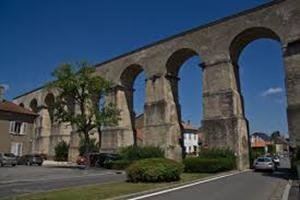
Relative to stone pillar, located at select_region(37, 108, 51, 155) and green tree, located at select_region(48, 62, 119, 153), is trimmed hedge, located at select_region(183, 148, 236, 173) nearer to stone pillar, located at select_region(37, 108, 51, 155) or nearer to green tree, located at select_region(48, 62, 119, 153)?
green tree, located at select_region(48, 62, 119, 153)

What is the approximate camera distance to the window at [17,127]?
44.3 meters

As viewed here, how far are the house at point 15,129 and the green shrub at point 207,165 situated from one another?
85.0 ft

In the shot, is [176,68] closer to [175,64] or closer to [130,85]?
[175,64]

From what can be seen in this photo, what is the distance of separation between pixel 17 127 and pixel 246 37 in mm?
30625

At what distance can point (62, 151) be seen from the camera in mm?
49812

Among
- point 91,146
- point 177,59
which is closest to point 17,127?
point 91,146

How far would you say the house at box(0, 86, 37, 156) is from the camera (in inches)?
1702

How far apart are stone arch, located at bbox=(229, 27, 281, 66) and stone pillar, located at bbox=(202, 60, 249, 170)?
1.22 m

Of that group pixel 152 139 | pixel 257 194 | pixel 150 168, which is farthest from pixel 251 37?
pixel 257 194

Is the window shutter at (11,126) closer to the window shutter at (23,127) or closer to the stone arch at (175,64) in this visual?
the window shutter at (23,127)

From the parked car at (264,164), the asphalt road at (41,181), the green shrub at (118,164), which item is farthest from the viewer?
the green shrub at (118,164)

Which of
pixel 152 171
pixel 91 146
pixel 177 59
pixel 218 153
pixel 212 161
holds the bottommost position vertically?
pixel 152 171

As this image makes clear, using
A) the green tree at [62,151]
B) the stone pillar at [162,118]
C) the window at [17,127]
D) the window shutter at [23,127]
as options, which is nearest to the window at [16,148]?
the window at [17,127]

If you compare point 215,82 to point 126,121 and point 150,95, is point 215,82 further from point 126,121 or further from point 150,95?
point 126,121
